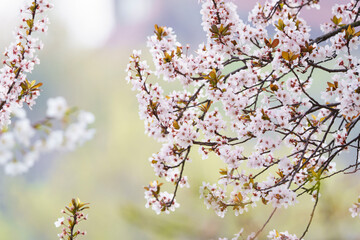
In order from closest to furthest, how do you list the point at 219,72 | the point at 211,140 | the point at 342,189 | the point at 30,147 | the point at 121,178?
the point at 342,189 → the point at 219,72 → the point at 211,140 → the point at 30,147 → the point at 121,178

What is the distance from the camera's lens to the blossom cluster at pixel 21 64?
74.7 inches

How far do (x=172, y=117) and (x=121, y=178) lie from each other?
7447 millimetres

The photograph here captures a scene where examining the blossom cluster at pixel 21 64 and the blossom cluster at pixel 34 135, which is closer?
the blossom cluster at pixel 21 64

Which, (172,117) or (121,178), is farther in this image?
(121,178)

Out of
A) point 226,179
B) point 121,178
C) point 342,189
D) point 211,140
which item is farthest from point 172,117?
point 121,178

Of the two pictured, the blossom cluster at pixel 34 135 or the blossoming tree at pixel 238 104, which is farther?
the blossom cluster at pixel 34 135

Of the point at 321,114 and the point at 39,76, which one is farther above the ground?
the point at 39,76

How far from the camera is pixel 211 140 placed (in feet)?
7.21

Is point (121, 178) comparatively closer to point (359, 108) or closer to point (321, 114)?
point (321, 114)

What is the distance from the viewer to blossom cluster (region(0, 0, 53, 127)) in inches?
74.7

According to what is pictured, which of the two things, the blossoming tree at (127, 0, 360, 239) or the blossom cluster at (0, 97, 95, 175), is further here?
the blossom cluster at (0, 97, 95, 175)

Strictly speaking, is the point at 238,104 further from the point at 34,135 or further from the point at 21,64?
the point at 34,135

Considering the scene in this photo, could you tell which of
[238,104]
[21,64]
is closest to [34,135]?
[21,64]

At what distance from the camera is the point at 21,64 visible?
192 cm
